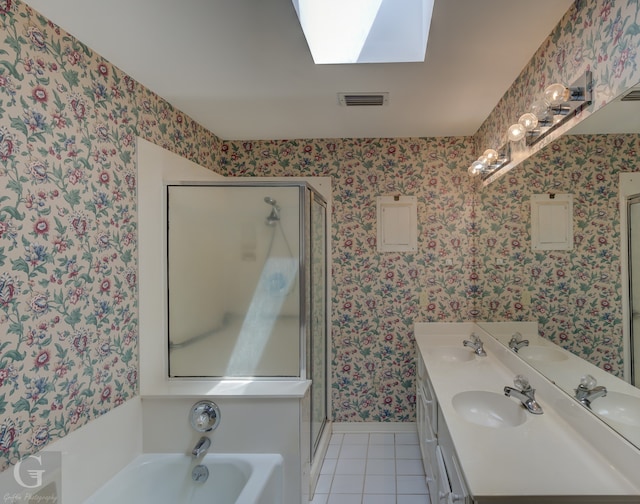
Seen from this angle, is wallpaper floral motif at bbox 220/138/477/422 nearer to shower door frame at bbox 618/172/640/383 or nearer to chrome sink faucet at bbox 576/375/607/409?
chrome sink faucet at bbox 576/375/607/409

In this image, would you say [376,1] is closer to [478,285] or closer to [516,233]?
[516,233]

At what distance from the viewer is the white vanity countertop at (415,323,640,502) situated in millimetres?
958

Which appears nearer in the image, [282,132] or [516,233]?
[516,233]

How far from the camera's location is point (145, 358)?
5.89 ft

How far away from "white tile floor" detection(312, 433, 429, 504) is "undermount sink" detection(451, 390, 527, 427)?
84 cm

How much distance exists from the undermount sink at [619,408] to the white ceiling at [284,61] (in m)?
1.46

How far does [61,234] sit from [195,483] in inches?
55.3

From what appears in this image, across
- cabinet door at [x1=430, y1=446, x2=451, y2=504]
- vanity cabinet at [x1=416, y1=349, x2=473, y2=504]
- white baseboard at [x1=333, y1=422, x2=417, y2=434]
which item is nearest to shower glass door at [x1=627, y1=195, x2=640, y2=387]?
vanity cabinet at [x1=416, y1=349, x2=473, y2=504]

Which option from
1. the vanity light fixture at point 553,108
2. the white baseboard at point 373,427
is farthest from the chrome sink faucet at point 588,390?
the white baseboard at point 373,427

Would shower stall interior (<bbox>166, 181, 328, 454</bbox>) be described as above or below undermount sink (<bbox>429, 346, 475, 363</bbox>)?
above

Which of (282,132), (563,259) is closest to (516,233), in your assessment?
(563,259)

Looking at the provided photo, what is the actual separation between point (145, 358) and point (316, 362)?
43.3 inches

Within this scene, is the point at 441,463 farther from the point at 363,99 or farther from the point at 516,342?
the point at 363,99
